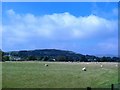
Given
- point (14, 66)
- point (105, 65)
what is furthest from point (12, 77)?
point (105, 65)

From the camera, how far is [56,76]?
110 feet

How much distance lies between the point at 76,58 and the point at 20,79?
390 inches

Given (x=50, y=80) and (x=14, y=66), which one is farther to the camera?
(x=14, y=66)

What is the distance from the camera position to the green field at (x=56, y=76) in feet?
88.7

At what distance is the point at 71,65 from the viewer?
4694 centimetres

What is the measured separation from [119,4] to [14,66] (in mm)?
23331

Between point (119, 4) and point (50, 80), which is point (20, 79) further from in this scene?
point (119, 4)

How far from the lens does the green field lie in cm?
2705

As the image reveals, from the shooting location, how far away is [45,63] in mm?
46719

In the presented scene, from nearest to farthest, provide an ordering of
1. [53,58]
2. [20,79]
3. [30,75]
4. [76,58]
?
1. [20,79]
2. [30,75]
3. [76,58]
4. [53,58]

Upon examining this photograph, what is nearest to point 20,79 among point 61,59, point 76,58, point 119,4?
point 76,58

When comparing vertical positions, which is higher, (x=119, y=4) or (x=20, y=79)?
(x=119, y=4)

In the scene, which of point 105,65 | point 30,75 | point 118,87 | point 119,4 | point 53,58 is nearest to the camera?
point 118,87

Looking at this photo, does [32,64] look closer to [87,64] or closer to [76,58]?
[87,64]
